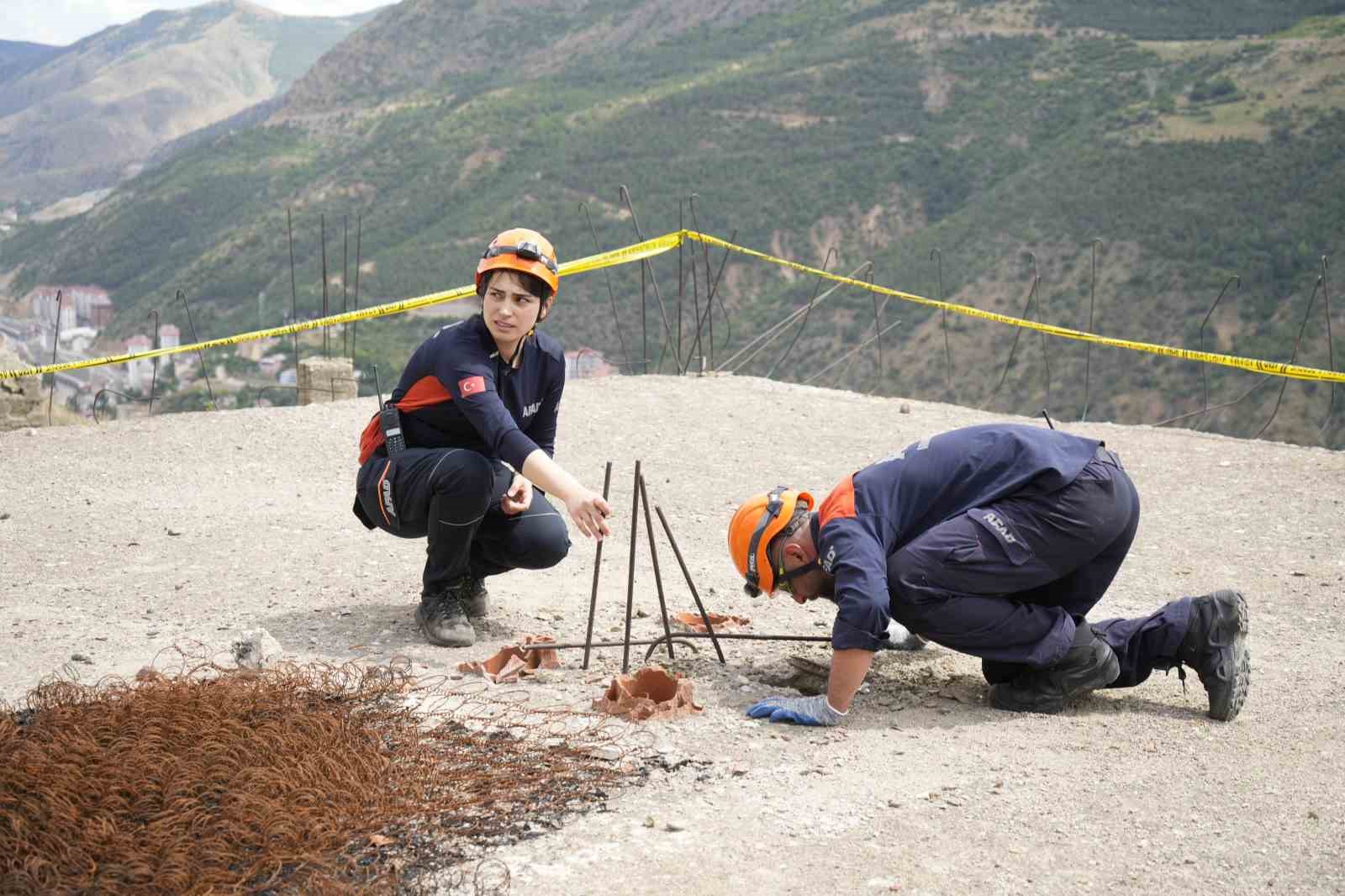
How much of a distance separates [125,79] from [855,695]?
657 ft

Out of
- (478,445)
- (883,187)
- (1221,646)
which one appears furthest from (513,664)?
(883,187)

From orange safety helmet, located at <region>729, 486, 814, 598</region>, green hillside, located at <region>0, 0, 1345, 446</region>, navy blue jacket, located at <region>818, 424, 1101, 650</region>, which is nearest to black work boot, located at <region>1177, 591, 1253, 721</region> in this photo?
navy blue jacket, located at <region>818, 424, 1101, 650</region>

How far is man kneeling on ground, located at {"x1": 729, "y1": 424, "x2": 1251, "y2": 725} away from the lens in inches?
149

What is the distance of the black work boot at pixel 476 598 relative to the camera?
4910 mm

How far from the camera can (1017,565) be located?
3818 mm

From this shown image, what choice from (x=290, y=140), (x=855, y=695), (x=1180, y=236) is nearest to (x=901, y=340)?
(x=1180, y=236)

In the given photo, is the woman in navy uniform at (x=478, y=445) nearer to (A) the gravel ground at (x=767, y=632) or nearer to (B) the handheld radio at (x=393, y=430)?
(B) the handheld radio at (x=393, y=430)

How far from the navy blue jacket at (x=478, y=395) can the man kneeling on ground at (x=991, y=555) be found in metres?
0.88

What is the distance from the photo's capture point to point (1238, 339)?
31391mm

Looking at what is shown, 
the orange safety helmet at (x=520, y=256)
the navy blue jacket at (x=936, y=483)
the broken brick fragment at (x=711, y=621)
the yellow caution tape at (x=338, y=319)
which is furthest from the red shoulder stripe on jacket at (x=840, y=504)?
the yellow caution tape at (x=338, y=319)

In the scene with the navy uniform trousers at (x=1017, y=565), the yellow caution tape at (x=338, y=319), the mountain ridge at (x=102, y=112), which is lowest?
the navy uniform trousers at (x=1017, y=565)

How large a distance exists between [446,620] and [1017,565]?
2099 mm

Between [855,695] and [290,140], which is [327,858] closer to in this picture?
[855,695]

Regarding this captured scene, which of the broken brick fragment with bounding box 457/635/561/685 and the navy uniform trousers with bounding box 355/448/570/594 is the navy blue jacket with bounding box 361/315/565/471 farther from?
the broken brick fragment with bounding box 457/635/561/685
